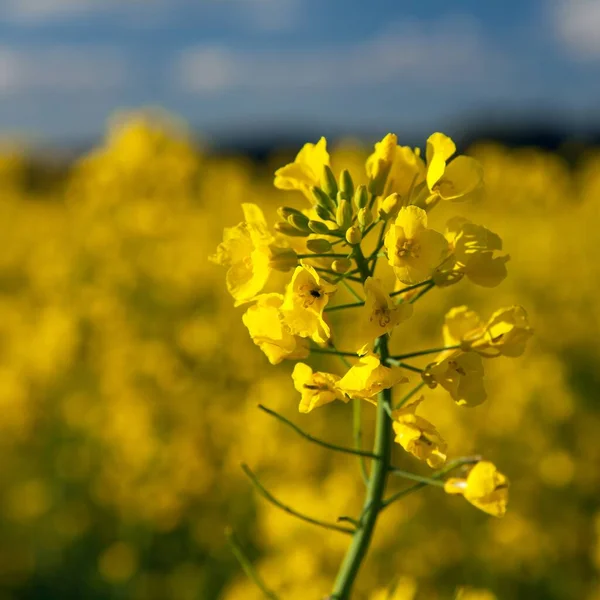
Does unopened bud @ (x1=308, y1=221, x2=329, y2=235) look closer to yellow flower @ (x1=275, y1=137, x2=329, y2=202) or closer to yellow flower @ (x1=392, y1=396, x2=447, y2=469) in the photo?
yellow flower @ (x1=275, y1=137, x2=329, y2=202)

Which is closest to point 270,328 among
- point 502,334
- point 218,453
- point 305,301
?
point 305,301

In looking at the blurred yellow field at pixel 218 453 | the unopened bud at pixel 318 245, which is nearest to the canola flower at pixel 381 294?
the unopened bud at pixel 318 245

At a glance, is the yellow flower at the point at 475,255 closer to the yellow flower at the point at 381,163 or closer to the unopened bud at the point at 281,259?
the yellow flower at the point at 381,163

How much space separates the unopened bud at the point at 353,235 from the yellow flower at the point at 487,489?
453 mm

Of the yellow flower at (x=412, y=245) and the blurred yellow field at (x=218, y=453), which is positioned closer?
the yellow flower at (x=412, y=245)

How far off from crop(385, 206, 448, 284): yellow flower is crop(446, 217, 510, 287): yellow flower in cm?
7

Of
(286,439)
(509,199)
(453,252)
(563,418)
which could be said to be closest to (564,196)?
(509,199)

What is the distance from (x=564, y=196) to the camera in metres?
12.7

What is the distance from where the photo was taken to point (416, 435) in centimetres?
130

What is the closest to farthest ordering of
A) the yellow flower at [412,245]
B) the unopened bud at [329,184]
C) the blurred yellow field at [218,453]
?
the yellow flower at [412,245] → the unopened bud at [329,184] → the blurred yellow field at [218,453]

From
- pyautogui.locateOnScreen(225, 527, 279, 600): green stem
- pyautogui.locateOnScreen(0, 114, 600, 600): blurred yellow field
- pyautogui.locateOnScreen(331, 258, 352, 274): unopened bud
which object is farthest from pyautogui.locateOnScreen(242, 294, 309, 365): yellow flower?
pyautogui.locateOnScreen(0, 114, 600, 600): blurred yellow field

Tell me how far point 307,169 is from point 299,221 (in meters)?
0.16

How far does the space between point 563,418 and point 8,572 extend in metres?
3.31

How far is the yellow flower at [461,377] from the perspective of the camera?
1349mm
